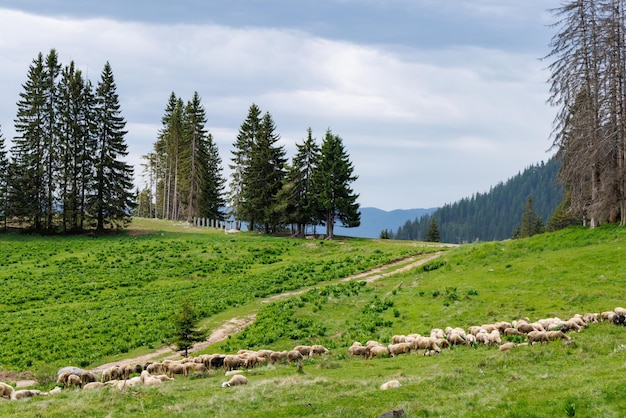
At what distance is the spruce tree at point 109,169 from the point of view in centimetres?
6125

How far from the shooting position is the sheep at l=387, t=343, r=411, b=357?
18.4m

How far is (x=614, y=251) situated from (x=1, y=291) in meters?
40.7

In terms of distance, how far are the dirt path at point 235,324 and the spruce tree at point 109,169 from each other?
1432 inches

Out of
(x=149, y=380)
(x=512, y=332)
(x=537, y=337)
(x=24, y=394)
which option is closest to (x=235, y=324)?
(x=149, y=380)

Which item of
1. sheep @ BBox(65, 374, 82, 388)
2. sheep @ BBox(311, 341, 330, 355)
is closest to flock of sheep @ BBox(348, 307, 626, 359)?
sheep @ BBox(311, 341, 330, 355)

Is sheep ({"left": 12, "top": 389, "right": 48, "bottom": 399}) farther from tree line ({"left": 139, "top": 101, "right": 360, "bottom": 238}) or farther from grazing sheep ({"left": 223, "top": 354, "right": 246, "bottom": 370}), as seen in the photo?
tree line ({"left": 139, "top": 101, "right": 360, "bottom": 238})

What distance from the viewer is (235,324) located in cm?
2727

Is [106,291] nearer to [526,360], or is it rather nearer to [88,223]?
[88,223]

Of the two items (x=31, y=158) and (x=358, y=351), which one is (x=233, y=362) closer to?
(x=358, y=351)

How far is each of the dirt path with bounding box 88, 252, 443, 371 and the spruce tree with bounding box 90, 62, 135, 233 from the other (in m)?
36.4

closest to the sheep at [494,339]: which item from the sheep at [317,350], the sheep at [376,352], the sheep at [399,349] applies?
the sheep at [399,349]

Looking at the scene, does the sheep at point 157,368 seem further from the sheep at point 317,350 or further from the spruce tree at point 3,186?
the spruce tree at point 3,186

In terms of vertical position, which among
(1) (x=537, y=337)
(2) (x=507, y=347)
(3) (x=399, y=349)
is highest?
(1) (x=537, y=337)

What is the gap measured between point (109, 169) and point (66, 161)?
5151mm
